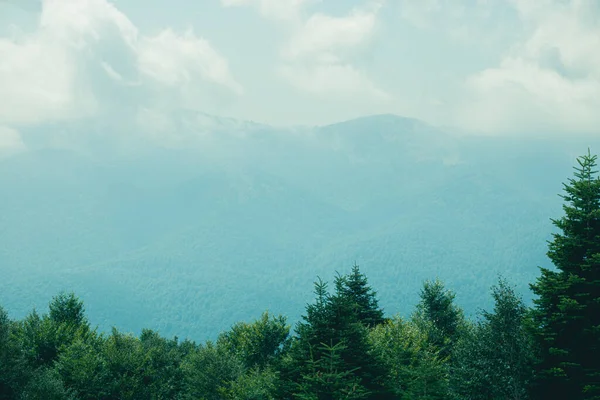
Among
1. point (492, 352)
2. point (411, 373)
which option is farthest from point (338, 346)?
point (492, 352)

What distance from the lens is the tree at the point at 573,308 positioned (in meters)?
39.2

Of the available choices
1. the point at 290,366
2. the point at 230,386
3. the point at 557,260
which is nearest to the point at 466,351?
the point at 557,260

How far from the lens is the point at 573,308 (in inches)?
1555

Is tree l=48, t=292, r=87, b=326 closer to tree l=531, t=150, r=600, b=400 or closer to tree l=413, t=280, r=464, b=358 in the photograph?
tree l=413, t=280, r=464, b=358

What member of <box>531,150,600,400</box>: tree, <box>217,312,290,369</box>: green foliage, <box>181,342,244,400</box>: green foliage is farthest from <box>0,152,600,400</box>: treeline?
<box>217,312,290,369</box>: green foliage

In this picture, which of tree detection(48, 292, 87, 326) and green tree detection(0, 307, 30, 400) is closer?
green tree detection(0, 307, 30, 400)

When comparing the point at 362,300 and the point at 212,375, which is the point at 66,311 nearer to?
the point at 212,375

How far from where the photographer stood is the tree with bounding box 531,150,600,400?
39219mm

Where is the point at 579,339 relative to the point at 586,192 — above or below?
below

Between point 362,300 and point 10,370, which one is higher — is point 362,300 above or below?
above

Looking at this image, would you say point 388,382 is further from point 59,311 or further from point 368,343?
point 59,311

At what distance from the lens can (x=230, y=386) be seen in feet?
182

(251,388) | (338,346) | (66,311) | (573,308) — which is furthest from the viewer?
(66,311)

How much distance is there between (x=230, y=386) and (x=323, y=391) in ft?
67.2
